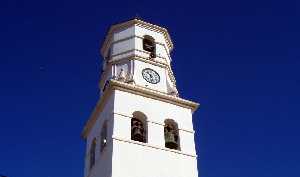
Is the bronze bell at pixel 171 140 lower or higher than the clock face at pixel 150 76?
lower

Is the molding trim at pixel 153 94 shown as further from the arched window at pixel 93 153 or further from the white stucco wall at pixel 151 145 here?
the arched window at pixel 93 153

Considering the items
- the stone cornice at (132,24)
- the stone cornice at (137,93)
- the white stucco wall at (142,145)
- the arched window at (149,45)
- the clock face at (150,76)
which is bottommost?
the white stucco wall at (142,145)

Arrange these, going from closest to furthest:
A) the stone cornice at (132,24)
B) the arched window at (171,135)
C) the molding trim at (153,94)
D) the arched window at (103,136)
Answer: the arched window at (103,136)
the arched window at (171,135)
the molding trim at (153,94)
the stone cornice at (132,24)

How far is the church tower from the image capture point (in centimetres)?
2544

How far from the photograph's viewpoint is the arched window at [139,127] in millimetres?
26797

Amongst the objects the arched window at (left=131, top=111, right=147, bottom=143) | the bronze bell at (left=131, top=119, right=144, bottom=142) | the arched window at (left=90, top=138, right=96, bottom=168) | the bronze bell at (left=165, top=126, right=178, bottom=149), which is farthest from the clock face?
the arched window at (left=90, top=138, right=96, bottom=168)

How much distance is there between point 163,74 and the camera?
30.6 metres

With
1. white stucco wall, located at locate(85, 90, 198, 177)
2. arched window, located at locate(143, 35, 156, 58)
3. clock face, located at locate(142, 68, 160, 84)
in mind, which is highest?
arched window, located at locate(143, 35, 156, 58)

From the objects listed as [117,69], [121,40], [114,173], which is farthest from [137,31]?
[114,173]

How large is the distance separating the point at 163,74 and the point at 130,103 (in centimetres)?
381

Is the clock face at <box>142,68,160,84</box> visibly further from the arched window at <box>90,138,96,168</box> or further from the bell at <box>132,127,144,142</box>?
the arched window at <box>90,138,96,168</box>

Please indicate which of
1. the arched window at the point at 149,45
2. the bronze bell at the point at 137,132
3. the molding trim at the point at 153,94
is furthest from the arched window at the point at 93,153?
the arched window at the point at 149,45

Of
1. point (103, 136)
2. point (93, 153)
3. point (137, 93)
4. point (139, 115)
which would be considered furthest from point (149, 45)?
point (93, 153)

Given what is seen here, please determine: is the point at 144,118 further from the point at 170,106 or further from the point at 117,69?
the point at 117,69
